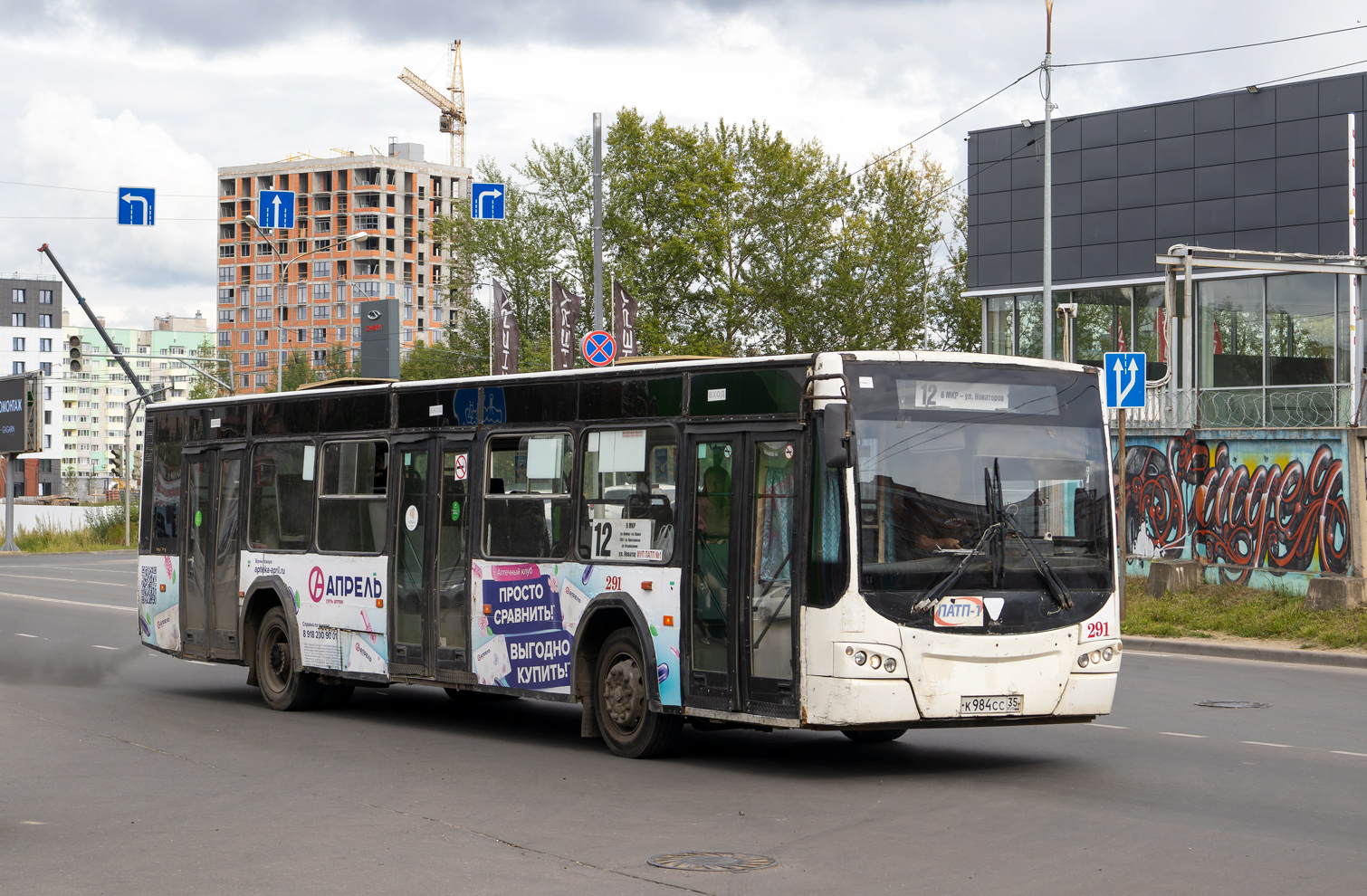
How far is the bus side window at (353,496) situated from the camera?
559 inches

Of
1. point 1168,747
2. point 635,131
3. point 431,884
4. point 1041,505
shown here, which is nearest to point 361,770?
point 431,884

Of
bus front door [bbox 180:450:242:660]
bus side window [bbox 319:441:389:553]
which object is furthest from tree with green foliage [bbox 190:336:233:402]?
bus side window [bbox 319:441:389:553]

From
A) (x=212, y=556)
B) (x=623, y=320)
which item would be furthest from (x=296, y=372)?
(x=212, y=556)

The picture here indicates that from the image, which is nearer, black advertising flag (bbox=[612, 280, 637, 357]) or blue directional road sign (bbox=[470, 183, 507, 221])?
black advertising flag (bbox=[612, 280, 637, 357])

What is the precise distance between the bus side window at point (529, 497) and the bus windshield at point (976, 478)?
275 centimetres

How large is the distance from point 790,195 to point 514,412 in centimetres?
5625

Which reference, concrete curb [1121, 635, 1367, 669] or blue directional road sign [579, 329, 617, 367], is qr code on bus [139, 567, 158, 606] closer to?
concrete curb [1121, 635, 1367, 669]

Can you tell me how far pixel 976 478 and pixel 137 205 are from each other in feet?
90.1

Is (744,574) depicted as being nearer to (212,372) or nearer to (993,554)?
(993,554)

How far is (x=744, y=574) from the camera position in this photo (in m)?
10.7

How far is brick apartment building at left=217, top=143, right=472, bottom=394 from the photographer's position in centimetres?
16775

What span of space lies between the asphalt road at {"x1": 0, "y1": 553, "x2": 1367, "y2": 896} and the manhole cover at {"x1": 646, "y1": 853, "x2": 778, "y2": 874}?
0.31ft

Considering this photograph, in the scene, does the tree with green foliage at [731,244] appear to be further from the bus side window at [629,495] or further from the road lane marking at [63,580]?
the bus side window at [629,495]

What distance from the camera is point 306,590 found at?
1492 cm
